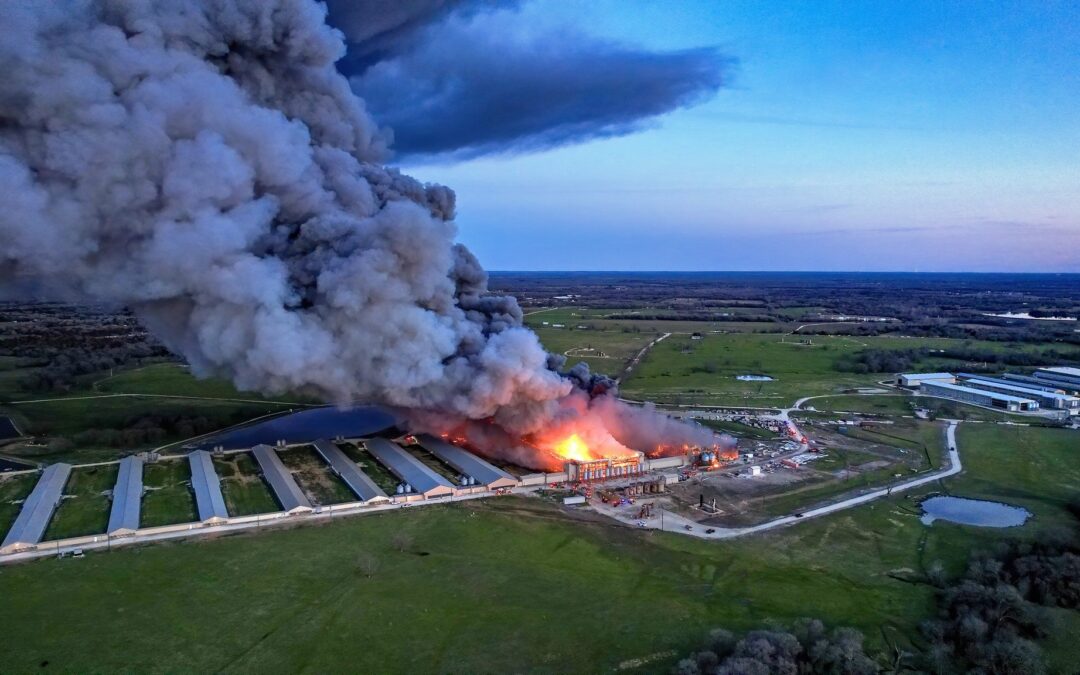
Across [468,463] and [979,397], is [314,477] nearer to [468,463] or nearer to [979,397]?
[468,463]

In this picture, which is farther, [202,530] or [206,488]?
[206,488]

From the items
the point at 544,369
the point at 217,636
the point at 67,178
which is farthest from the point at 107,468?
the point at 544,369

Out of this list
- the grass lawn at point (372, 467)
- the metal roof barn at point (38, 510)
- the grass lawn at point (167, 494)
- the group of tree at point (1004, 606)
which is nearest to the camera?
the group of tree at point (1004, 606)

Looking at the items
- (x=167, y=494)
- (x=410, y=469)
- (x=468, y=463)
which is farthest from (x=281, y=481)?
(x=468, y=463)

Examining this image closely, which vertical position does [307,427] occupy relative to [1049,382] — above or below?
below

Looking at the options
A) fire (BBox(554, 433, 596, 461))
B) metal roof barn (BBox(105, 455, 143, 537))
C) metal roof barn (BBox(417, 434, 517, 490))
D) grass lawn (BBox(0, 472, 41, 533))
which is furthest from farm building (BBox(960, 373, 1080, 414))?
grass lawn (BBox(0, 472, 41, 533))

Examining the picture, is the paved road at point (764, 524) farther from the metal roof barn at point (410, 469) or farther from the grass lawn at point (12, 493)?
the grass lawn at point (12, 493)

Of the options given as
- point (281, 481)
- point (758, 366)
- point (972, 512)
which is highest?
point (281, 481)

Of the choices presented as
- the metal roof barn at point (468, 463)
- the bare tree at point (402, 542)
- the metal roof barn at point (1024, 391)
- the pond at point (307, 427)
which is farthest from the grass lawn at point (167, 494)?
the metal roof barn at point (1024, 391)

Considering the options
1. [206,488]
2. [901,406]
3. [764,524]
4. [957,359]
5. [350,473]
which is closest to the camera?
[764,524]
